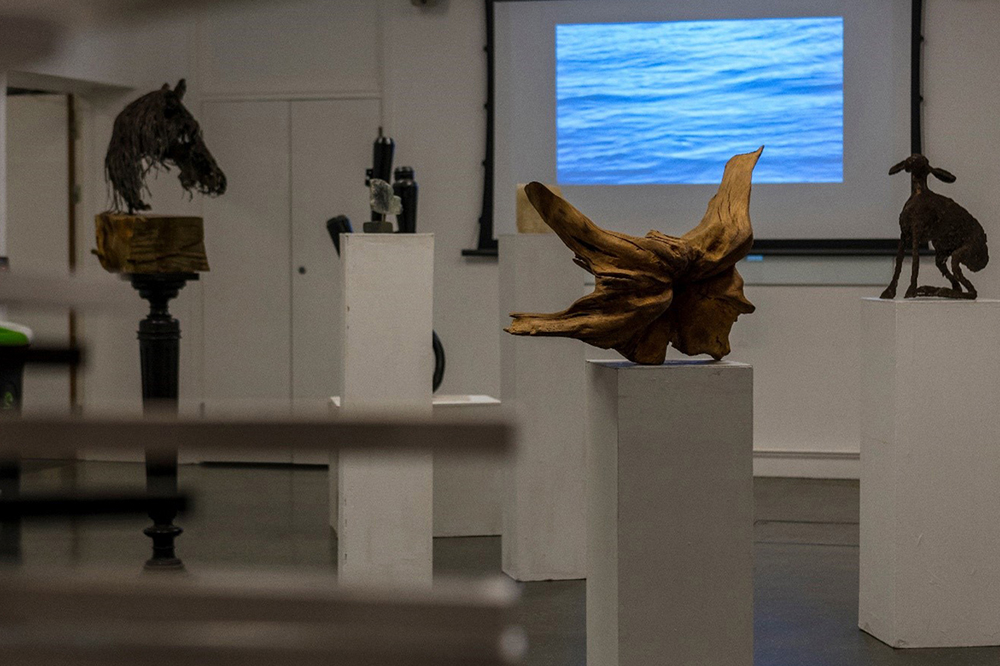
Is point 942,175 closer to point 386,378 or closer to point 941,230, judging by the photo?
point 941,230

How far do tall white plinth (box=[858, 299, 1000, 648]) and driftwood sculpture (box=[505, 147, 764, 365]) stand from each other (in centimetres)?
93

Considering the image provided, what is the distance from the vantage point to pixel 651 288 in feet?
10.3

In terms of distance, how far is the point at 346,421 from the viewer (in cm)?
45

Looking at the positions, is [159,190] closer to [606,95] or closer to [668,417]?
[606,95]

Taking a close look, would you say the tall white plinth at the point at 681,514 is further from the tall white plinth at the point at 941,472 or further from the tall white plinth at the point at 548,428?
the tall white plinth at the point at 548,428

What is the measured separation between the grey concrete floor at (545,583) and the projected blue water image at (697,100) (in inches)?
79.1

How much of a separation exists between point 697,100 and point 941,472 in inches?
155

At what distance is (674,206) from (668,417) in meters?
4.56

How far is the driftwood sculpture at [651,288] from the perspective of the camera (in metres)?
3.11

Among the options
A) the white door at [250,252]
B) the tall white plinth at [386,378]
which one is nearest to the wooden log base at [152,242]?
the tall white plinth at [386,378]

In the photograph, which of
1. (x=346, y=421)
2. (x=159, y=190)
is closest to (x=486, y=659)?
(x=346, y=421)

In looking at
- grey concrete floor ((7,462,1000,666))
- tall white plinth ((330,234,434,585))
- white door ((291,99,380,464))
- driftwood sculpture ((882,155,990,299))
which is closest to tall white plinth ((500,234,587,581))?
grey concrete floor ((7,462,1000,666))

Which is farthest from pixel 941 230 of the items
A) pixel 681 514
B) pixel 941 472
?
pixel 681 514

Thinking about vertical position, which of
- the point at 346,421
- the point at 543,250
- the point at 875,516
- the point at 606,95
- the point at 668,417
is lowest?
the point at 875,516
